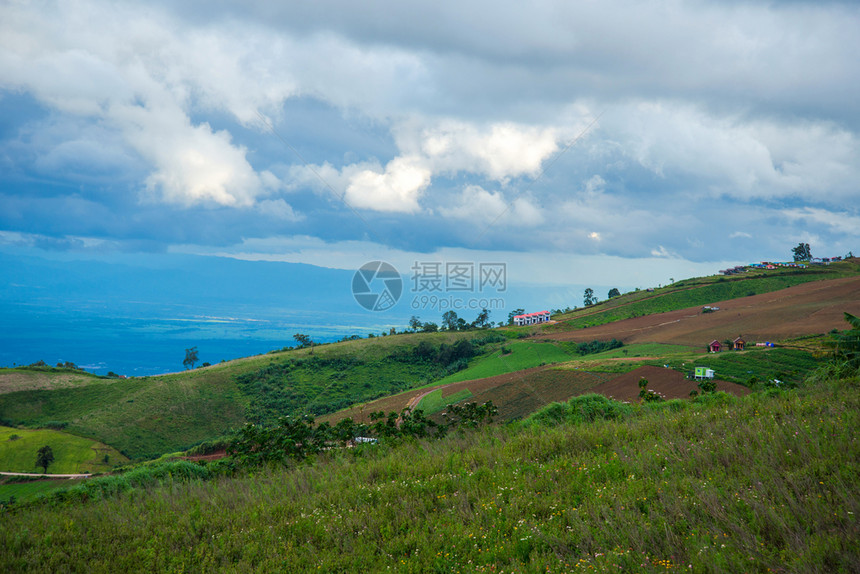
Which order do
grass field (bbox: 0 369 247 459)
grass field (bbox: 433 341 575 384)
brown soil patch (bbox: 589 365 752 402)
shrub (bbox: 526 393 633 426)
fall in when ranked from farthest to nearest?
grass field (bbox: 0 369 247 459) < grass field (bbox: 433 341 575 384) < brown soil patch (bbox: 589 365 752 402) < shrub (bbox: 526 393 633 426)

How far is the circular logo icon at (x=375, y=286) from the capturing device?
26.9 m

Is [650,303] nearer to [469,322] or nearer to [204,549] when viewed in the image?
[469,322]

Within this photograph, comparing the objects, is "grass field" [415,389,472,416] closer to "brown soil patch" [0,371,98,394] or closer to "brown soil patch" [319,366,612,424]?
"brown soil patch" [319,366,612,424]

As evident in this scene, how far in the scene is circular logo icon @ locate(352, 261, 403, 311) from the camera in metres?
26.9

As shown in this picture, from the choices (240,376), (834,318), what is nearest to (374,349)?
(240,376)

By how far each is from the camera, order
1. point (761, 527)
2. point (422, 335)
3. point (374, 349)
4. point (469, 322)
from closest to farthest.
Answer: point (761, 527) → point (374, 349) → point (422, 335) → point (469, 322)

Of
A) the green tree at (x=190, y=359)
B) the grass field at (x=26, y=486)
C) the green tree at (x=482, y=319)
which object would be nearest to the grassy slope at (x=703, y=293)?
the green tree at (x=482, y=319)

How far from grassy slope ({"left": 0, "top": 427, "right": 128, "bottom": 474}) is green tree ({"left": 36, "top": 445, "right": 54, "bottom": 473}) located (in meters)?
0.30

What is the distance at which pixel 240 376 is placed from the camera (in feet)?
190

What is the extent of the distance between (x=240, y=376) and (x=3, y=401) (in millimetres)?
24352

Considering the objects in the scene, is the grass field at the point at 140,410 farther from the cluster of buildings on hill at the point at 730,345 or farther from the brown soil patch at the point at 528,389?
the cluster of buildings on hill at the point at 730,345

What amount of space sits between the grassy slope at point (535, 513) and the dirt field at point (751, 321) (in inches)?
1304

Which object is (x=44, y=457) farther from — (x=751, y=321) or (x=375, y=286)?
(x=751, y=321)

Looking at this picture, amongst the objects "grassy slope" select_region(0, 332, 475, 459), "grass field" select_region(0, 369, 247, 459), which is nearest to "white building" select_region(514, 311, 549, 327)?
"grassy slope" select_region(0, 332, 475, 459)
